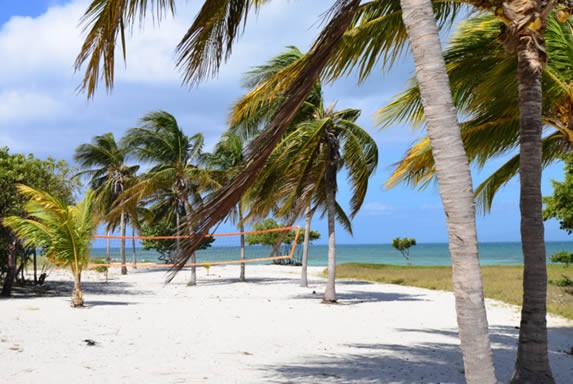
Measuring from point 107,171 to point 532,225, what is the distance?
28.0 m

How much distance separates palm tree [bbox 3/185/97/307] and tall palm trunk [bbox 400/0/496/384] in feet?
30.2

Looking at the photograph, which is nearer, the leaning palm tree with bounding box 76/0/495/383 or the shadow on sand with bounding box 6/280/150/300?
the leaning palm tree with bounding box 76/0/495/383

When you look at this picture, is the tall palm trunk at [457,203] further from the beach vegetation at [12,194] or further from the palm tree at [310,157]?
the beach vegetation at [12,194]

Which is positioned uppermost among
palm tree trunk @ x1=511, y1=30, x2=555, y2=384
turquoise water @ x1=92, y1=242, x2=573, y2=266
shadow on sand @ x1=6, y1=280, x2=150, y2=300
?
palm tree trunk @ x1=511, y1=30, x2=555, y2=384

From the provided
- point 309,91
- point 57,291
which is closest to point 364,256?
point 57,291

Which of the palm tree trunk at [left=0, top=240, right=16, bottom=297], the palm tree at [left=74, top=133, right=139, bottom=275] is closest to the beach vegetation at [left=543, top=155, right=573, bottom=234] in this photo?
the palm tree trunk at [left=0, top=240, right=16, bottom=297]

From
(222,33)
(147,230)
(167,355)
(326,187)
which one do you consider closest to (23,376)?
(167,355)

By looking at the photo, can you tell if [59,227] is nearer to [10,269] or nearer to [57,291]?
[10,269]

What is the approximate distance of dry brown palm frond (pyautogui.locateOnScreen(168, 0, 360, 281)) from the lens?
300 centimetres

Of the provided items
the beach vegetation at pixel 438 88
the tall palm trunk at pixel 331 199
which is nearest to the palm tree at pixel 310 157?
the tall palm trunk at pixel 331 199

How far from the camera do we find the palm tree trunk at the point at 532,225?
458 centimetres

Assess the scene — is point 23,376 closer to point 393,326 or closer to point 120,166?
point 393,326

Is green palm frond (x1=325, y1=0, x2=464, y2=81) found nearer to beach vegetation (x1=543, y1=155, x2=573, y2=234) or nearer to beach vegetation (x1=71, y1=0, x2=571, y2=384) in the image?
beach vegetation (x1=71, y1=0, x2=571, y2=384)

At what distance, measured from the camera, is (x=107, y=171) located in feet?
97.3
